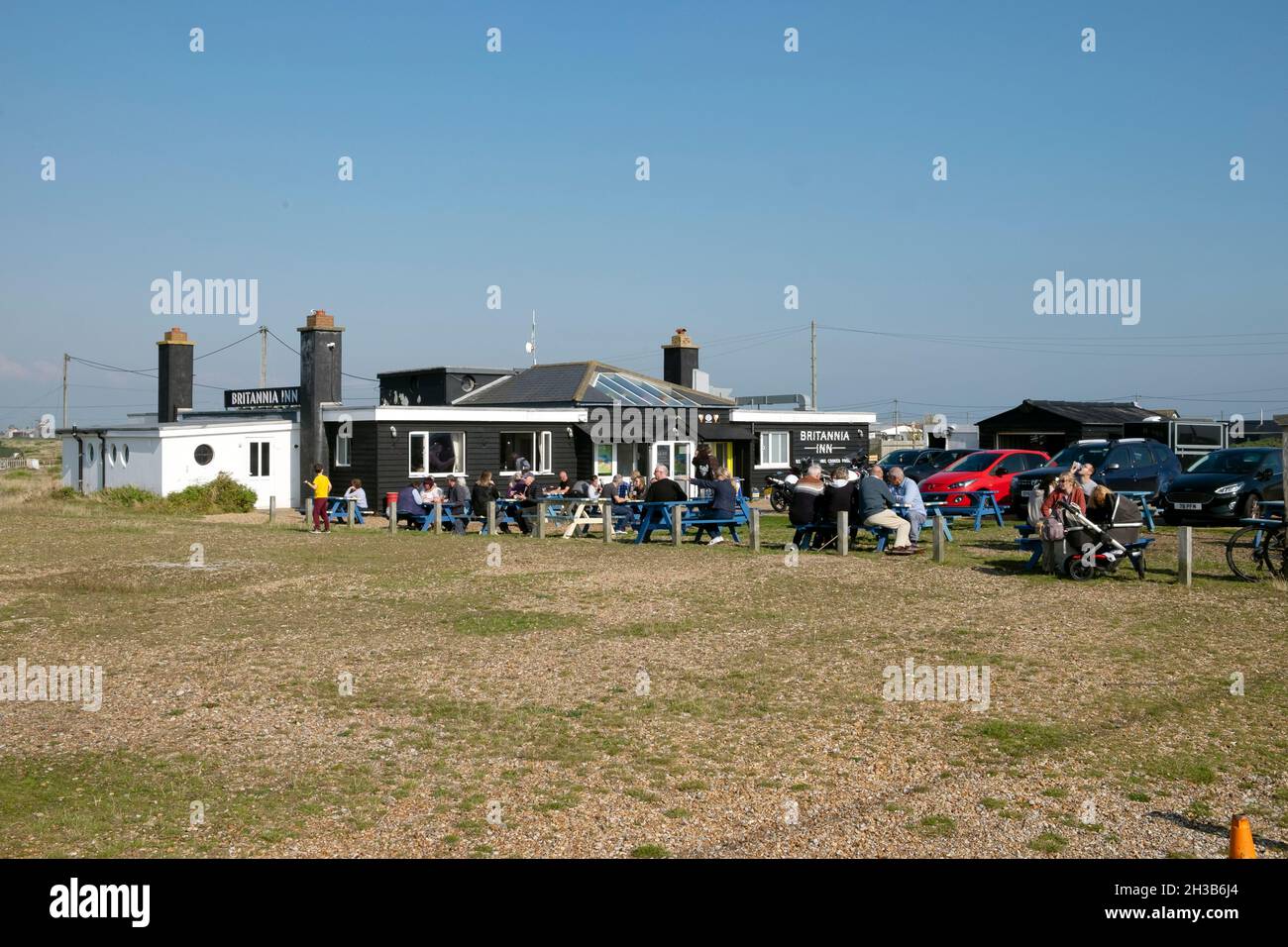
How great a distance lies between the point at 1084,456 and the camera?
81.8 feet

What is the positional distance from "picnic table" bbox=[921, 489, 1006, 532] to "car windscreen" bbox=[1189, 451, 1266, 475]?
383 centimetres

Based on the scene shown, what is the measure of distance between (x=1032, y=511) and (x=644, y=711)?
9.80 meters

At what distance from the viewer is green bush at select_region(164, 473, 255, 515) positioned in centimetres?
3206

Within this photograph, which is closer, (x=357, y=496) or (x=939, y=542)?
(x=939, y=542)

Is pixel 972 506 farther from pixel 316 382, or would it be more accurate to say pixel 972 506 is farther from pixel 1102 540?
pixel 316 382

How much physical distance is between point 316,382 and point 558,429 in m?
7.02

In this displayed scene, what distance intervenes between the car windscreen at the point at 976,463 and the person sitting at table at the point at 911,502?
9064 mm

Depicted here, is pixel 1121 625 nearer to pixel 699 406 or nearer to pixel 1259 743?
pixel 1259 743

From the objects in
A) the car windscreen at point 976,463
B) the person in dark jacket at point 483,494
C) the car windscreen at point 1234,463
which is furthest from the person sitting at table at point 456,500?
the car windscreen at point 1234,463

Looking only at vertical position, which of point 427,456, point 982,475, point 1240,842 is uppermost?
point 427,456

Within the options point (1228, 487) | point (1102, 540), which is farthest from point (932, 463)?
point (1102, 540)

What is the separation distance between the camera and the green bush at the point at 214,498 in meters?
32.1

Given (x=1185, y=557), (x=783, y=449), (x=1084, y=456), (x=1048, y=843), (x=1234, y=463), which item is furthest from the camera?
(x=783, y=449)

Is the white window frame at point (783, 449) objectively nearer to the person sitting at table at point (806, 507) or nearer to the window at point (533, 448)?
the window at point (533, 448)
